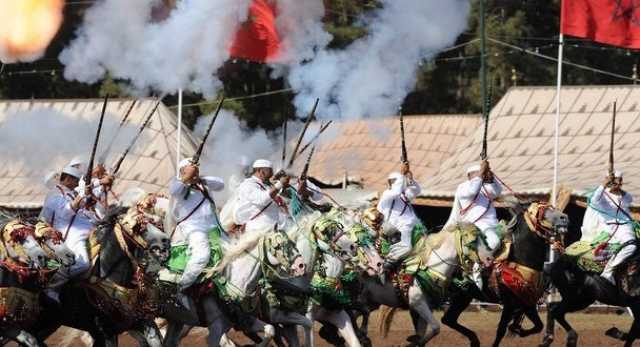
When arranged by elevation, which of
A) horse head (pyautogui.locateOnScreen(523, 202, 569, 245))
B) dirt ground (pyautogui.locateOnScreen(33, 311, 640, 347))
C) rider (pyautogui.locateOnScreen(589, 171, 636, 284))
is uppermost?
horse head (pyautogui.locateOnScreen(523, 202, 569, 245))

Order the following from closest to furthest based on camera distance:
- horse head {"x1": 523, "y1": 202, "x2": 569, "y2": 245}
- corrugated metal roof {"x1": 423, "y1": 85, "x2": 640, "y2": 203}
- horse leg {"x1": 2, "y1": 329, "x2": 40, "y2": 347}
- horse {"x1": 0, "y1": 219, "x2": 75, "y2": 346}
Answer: horse {"x1": 0, "y1": 219, "x2": 75, "y2": 346} < horse leg {"x1": 2, "y1": 329, "x2": 40, "y2": 347} < horse head {"x1": 523, "y1": 202, "x2": 569, "y2": 245} < corrugated metal roof {"x1": 423, "y1": 85, "x2": 640, "y2": 203}

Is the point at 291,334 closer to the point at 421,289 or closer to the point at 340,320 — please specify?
the point at 340,320

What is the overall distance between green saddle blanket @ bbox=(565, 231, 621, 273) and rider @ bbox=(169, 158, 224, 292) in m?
6.47

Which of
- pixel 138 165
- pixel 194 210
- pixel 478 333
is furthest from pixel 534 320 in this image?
pixel 138 165

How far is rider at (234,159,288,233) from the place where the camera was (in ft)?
68.6

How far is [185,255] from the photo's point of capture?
774 inches

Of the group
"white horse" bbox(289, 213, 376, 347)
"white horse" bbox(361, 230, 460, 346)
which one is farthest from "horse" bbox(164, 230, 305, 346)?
"white horse" bbox(361, 230, 460, 346)

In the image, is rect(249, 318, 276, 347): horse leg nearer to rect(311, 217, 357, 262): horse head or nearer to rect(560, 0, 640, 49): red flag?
rect(311, 217, 357, 262): horse head

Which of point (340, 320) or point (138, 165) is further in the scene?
point (138, 165)

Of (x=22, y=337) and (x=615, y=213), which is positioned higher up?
(x=22, y=337)

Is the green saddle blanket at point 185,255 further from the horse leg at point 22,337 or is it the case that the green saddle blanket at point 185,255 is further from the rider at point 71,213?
the horse leg at point 22,337

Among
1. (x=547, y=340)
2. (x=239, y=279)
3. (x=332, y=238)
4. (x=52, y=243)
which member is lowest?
(x=547, y=340)

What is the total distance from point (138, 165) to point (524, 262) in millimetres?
15329

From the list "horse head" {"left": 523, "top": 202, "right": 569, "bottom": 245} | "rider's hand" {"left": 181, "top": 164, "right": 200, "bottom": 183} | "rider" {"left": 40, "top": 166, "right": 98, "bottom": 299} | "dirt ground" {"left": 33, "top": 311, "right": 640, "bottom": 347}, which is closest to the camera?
"rider" {"left": 40, "top": 166, "right": 98, "bottom": 299}
